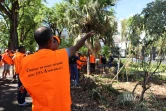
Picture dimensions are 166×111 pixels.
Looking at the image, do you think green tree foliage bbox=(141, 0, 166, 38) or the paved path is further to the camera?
the paved path

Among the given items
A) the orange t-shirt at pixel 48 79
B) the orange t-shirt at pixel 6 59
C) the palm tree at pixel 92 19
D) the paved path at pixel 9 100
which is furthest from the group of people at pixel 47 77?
the palm tree at pixel 92 19

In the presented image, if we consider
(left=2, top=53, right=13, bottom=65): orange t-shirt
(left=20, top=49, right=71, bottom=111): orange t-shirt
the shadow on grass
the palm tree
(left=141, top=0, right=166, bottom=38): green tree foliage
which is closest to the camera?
(left=20, top=49, right=71, bottom=111): orange t-shirt

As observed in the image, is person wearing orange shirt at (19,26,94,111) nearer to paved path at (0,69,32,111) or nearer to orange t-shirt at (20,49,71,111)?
orange t-shirt at (20,49,71,111)

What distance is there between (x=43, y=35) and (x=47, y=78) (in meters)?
0.41

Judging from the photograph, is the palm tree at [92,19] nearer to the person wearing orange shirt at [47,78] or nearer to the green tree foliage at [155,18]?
the green tree foliage at [155,18]

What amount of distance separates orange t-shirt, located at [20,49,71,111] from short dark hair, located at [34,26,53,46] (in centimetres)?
9

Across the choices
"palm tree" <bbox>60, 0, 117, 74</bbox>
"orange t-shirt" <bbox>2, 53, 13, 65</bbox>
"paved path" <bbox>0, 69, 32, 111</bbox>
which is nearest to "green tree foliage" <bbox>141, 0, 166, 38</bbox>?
"paved path" <bbox>0, 69, 32, 111</bbox>

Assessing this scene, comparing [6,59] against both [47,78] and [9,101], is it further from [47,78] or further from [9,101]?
[47,78]

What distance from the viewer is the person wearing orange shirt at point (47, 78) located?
8.08 ft

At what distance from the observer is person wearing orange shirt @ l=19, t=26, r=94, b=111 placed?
8.08ft

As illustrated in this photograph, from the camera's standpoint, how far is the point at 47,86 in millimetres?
2457

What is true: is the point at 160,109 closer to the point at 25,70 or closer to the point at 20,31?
the point at 25,70

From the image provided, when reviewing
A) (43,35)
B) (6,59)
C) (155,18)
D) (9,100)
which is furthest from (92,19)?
(43,35)

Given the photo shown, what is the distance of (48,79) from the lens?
2461 millimetres
